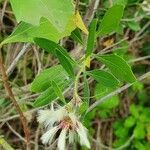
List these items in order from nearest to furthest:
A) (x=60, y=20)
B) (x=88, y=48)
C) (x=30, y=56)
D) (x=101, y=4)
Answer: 1. (x=60, y=20)
2. (x=88, y=48)
3. (x=101, y=4)
4. (x=30, y=56)

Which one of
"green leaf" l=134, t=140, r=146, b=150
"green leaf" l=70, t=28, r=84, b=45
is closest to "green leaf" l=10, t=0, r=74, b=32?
"green leaf" l=70, t=28, r=84, b=45

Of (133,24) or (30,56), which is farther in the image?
(30,56)

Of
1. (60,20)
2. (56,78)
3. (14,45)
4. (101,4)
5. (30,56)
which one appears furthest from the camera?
(30,56)

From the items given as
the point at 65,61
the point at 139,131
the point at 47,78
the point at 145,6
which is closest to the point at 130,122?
the point at 139,131

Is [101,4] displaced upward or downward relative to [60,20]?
downward

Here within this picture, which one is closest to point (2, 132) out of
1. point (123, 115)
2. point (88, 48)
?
point (123, 115)

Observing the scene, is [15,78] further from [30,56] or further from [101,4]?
[101,4]
